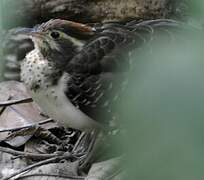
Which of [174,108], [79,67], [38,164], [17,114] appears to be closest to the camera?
[174,108]

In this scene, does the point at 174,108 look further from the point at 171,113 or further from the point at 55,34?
the point at 55,34

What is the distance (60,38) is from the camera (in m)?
2.32

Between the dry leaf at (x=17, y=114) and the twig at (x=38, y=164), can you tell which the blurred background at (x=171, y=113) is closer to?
the twig at (x=38, y=164)

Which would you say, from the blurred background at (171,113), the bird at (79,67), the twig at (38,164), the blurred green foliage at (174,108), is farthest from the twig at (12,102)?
the blurred green foliage at (174,108)

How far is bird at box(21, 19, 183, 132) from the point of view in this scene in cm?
219

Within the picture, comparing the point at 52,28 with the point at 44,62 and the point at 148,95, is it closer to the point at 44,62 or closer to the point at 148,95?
the point at 44,62

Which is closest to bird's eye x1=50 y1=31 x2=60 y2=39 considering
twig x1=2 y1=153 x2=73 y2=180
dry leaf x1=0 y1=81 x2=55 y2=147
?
twig x1=2 y1=153 x2=73 y2=180

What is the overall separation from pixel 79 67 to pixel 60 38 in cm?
16

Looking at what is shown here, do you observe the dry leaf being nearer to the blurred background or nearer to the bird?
the bird

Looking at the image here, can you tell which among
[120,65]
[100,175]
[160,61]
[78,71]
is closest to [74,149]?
[100,175]

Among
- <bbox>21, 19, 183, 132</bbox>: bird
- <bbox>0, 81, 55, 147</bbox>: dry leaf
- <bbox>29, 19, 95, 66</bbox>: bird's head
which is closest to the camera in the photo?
<bbox>21, 19, 183, 132</bbox>: bird

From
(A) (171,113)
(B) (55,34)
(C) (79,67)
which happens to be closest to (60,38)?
(B) (55,34)

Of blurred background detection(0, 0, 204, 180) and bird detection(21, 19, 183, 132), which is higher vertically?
→ blurred background detection(0, 0, 204, 180)

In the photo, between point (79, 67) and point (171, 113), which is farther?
point (79, 67)
